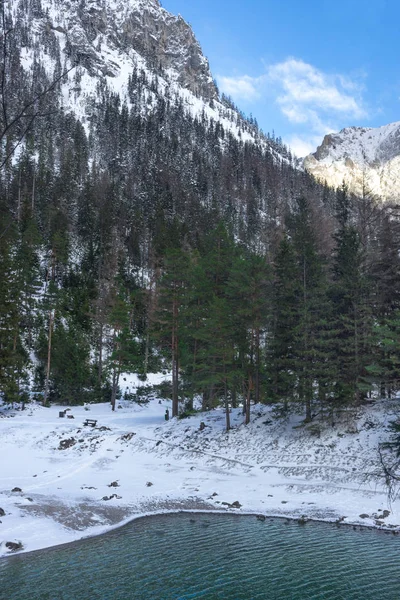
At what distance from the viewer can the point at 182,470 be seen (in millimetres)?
24672

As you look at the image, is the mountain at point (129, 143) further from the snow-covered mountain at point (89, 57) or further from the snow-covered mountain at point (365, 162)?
the snow-covered mountain at point (365, 162)

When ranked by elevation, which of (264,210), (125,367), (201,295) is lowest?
(125,367)

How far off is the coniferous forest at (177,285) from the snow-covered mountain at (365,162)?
5471cm

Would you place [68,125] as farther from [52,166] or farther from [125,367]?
[125,367]

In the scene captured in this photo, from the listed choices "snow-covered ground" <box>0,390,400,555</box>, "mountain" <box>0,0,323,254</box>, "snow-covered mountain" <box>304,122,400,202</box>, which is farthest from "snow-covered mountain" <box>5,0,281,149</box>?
"snow-covered ground" <box>0,390,400,555</box>

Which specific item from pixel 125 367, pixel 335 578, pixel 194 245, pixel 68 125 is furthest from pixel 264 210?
pixel 335 578

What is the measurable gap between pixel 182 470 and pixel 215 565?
489 inches

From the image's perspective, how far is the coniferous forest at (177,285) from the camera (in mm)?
25141

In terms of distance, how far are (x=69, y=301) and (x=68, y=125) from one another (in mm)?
89013

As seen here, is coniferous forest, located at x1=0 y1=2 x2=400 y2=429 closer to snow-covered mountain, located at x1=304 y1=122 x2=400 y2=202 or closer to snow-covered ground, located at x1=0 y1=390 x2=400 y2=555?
snow-covered ground, located at x1=0 y1=390 x2=400 y2=555

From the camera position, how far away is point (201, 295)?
3291 cm

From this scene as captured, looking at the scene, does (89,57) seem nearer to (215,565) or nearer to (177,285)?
(177,285)

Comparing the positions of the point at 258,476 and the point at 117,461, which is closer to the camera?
the point at 258,476

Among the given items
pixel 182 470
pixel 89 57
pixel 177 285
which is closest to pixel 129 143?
pixel 89 57
